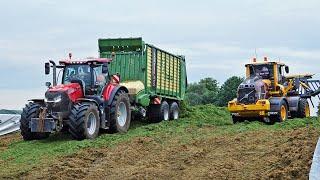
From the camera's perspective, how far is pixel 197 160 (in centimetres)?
1098

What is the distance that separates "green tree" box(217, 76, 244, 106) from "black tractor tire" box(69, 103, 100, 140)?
106 ft

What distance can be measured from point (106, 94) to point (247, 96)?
585cm

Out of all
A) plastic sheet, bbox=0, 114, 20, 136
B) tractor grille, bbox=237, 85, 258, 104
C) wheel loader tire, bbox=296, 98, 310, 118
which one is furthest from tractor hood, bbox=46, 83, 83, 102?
wheel loader tire, bbox=296, 98, 310, 118

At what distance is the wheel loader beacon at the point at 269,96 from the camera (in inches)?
739

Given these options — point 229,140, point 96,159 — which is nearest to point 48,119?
point 96,159

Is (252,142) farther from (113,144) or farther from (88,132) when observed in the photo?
(88,132)

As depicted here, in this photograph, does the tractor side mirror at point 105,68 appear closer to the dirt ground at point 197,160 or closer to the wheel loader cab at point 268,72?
the dirt ground at point 197,160

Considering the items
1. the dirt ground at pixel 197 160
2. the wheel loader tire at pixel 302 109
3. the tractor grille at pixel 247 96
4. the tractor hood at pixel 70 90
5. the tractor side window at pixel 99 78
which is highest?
the tractor side window at pixel 99 78

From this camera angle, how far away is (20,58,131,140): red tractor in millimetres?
13945

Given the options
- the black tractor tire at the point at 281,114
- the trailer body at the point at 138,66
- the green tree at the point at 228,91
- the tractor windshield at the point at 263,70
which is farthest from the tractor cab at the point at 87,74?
the green tree at the point at 228,91

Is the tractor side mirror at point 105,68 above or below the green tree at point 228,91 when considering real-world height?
above

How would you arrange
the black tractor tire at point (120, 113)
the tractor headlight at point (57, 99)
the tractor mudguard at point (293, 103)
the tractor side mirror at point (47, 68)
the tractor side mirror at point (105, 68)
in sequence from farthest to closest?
the tractor mudguard at point (293, 103), the tractor side mirror at point (105, 68), the tractor side mirror at point (47, 68), the black tractor tire at point (120, 113), the tractor headlight at point (57, 99)

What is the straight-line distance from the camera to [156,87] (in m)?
18.7

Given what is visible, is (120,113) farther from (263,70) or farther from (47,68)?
(263,70)
